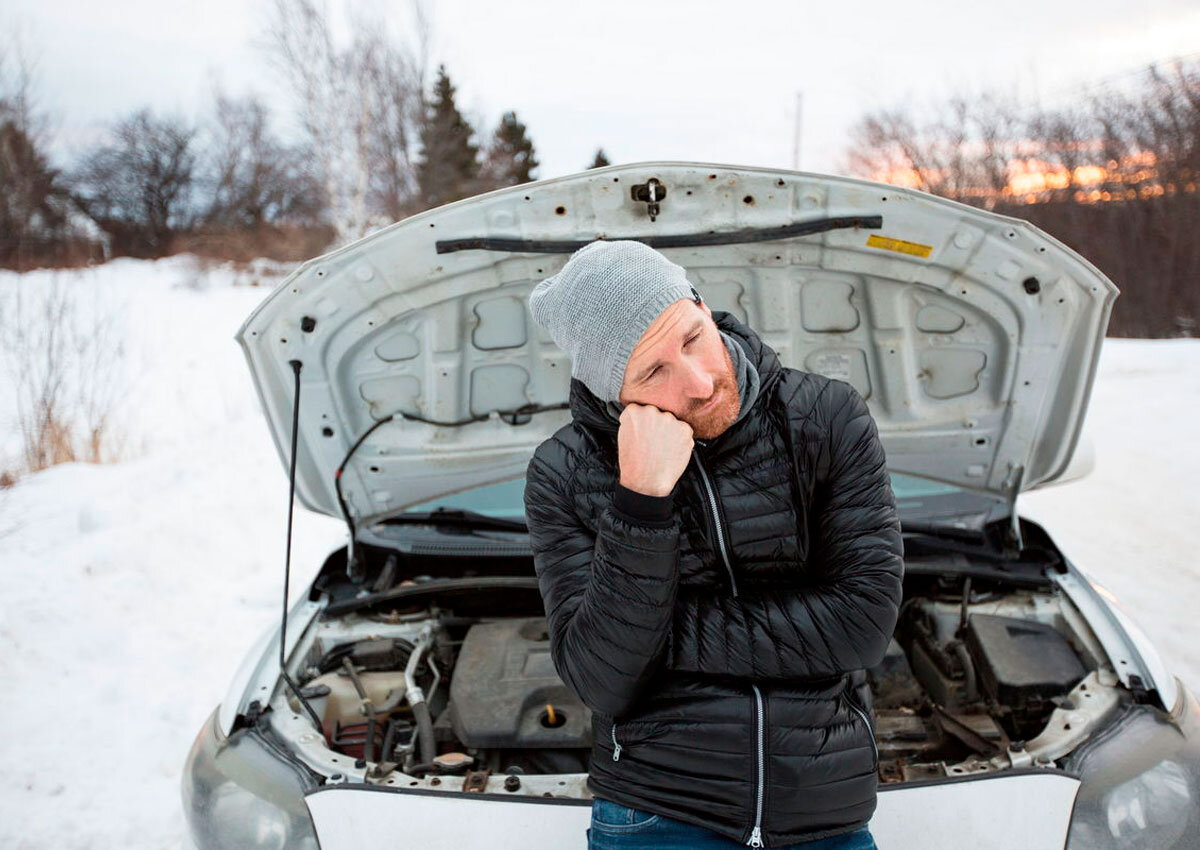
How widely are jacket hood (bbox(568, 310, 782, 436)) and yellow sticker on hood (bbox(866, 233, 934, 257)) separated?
961 mm

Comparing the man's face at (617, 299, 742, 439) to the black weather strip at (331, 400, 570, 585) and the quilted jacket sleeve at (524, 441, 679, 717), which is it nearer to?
the quilted jacket sleeve at (524, 441, 679, 717)

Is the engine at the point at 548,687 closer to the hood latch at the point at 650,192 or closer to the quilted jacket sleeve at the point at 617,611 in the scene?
the quilted jacket sleeve at the point at 617,611

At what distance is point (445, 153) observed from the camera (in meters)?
25.2

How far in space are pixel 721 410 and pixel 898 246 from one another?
4.09 feet

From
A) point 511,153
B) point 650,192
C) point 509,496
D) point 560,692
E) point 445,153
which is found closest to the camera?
point 650,192

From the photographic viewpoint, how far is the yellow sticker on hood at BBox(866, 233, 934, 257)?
88.2 inches

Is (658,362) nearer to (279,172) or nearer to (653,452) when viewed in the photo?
(653,452)

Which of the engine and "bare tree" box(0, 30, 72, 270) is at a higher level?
"bare tree" box(0, 30, 72, 270)

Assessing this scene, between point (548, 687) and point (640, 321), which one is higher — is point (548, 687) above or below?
below

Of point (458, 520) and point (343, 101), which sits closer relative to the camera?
point (458, 520)

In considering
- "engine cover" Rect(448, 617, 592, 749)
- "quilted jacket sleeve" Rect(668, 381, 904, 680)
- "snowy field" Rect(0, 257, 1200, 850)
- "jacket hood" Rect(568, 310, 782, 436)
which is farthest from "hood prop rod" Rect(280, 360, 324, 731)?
"quilted jacket sleeve" Rect(668, 381, 904, 680)

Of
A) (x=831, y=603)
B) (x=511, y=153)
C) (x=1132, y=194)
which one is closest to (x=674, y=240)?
(x=831, y=603)

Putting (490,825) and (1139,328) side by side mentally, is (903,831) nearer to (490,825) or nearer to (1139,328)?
(490,825)

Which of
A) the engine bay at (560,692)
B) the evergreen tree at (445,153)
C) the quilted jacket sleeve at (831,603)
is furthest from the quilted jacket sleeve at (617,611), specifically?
the evergreen tree at (445,153)
